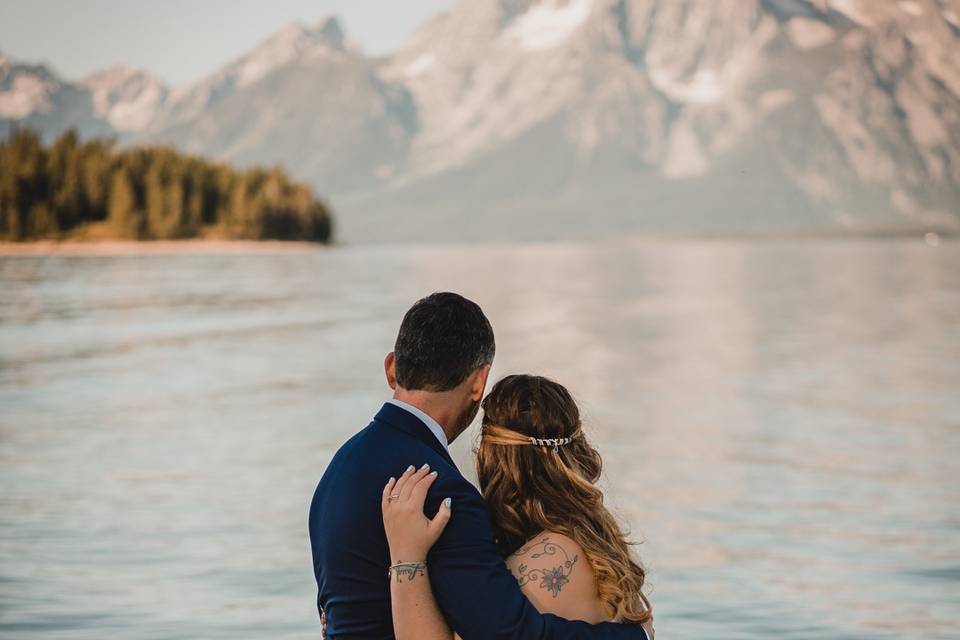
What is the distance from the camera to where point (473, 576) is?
352 cm

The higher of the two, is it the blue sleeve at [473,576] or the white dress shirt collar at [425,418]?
the white dress shirt collar at [425,418]

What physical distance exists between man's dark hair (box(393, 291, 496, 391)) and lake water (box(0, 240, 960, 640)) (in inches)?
31.8

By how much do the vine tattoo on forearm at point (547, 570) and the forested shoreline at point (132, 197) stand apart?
134 m

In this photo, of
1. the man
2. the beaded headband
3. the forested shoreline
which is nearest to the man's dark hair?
the man

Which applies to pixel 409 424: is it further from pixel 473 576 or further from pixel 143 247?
pixel 143 247

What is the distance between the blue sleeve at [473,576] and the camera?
3.51 meters

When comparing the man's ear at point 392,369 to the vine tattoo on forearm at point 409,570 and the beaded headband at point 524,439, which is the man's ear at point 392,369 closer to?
the beaded headband at point 524,439

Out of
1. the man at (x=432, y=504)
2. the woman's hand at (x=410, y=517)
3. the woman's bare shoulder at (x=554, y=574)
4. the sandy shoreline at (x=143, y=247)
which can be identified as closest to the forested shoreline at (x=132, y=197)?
the sandy shoreline at (x=143, y=247)

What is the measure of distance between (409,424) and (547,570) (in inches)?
21.8

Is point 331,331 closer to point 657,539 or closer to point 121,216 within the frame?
point 657,539

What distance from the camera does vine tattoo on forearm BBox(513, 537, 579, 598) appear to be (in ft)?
12.3

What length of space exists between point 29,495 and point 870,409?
43.6 feet

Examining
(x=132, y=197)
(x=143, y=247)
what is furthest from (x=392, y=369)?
(x=143, y=247)

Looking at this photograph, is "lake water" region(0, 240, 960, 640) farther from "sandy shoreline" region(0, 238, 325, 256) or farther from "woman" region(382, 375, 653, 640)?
"sandy shoreline" region(0, 238, 325, 256)
